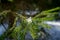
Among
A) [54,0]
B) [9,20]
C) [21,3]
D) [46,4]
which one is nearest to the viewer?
[9,20]

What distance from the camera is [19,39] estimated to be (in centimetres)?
109

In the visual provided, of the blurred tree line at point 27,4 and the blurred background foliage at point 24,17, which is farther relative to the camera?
the blurred tree line at point 27,4

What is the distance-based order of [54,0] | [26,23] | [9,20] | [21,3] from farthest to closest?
[54,0], [21,3], [9,20], [26,23]

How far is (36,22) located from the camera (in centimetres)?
106

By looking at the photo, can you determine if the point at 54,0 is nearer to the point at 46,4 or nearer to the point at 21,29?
the point at 46,4

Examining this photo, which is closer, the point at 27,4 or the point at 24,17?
the point at 24,17

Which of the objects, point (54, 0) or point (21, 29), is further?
point (54, 0)

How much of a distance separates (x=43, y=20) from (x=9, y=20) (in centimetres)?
54

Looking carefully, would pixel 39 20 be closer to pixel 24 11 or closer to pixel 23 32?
pixel 23 32

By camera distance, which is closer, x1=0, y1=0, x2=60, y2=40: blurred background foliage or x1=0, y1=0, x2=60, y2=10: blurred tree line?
x1=0, y1=0, x2=60, y2=40: blurred background foliage

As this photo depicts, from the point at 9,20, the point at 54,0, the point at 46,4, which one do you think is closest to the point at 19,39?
the point at 9,20

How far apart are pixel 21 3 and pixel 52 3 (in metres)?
0.39

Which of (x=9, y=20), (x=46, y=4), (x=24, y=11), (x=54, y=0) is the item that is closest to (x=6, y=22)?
(x=9, y=20)

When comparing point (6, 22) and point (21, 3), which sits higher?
point (21, 3)
